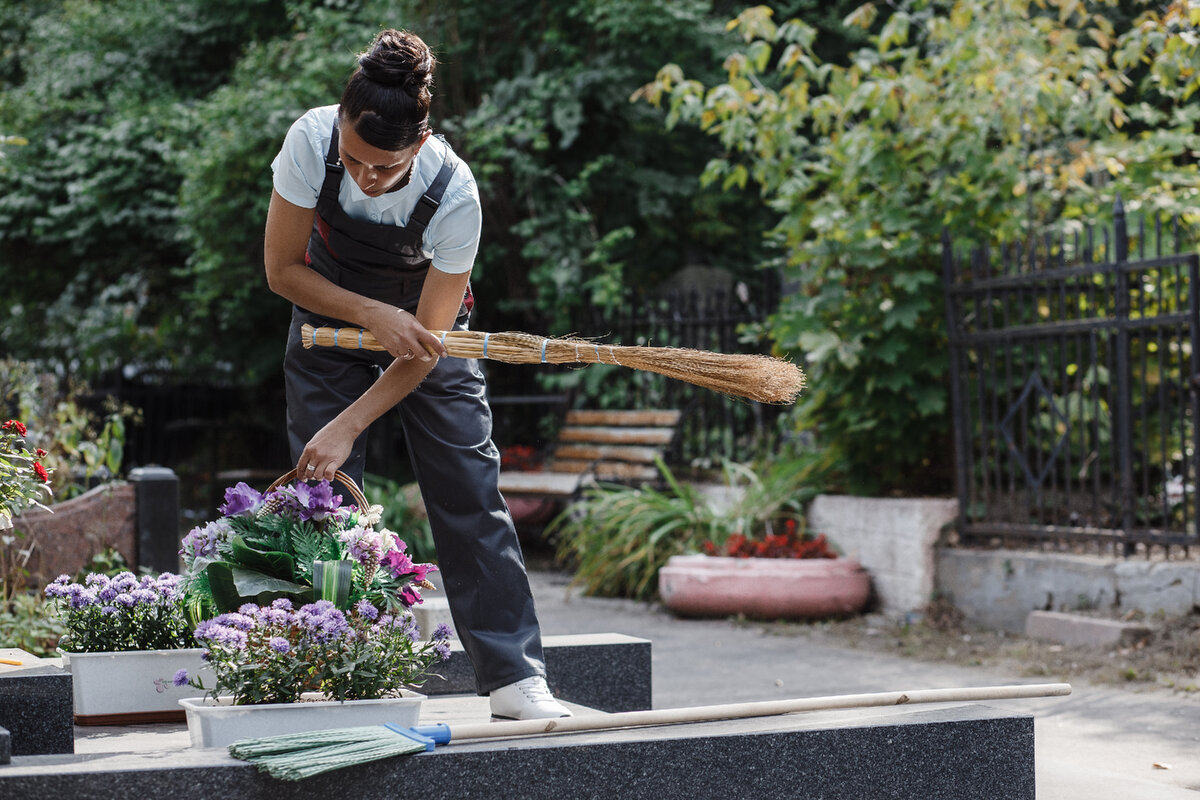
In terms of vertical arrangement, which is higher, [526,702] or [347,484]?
[347,484]

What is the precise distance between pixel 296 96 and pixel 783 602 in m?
6.40

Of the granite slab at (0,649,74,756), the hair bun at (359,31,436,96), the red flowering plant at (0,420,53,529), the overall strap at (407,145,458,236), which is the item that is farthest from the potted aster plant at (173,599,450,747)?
the hair bun at (359,31,436,96)

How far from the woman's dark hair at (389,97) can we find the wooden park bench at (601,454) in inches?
263

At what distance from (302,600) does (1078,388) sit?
16.7 feet

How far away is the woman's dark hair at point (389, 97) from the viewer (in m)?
2.80

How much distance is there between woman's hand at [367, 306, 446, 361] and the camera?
294 cm

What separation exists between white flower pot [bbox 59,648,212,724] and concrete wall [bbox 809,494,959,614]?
192 inches

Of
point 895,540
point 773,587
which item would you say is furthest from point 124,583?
point 895,540

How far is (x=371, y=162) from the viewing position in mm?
2869

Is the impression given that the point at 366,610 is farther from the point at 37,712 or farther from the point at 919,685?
the point at 919,685

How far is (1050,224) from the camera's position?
24.9 ft

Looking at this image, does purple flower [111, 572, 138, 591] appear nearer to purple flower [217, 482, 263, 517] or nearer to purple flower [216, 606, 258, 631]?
purple flower [217, 482, 263, 517]

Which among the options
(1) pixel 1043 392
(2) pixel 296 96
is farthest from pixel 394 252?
(2) pixel 296 96

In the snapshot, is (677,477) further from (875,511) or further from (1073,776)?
(1073,776)
